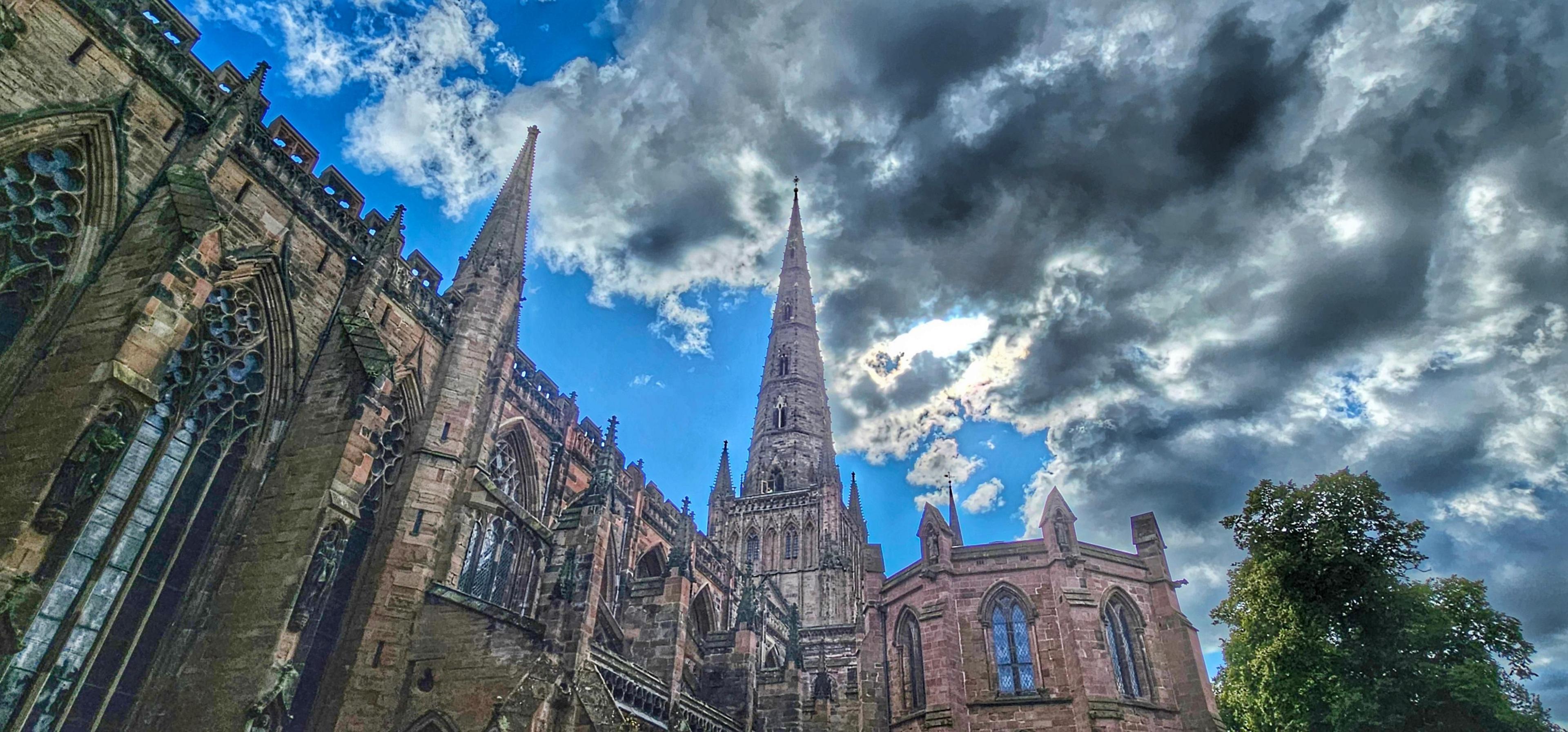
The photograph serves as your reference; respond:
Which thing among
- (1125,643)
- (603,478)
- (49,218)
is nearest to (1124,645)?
(1125,643)

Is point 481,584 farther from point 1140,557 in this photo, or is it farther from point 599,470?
point 1140,557

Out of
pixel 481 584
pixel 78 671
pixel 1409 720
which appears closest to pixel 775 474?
pixel 481 584

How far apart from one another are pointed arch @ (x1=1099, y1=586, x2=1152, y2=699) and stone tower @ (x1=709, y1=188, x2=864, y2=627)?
17691 millimetres

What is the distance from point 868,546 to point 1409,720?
45.8ft

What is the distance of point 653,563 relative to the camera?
92.6 feet

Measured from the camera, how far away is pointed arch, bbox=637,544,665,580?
2745cm

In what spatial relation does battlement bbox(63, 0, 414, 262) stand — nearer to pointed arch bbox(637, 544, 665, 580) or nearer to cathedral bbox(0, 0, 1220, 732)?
cathedral bbox(0, 0, 1220, 732)

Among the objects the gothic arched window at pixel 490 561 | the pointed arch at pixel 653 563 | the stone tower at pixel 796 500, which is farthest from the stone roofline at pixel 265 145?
the stone tower at pixel 796 500

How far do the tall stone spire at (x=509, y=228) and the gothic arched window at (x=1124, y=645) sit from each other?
1828 cm

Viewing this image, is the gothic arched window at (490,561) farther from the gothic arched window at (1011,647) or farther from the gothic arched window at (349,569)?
the gothic arched window at (1011,647)

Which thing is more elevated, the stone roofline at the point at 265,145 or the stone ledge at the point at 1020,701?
the stone roofline at the point at 265,145

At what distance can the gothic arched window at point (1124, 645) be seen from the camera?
20.5 meters

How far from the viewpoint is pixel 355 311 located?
1528cm

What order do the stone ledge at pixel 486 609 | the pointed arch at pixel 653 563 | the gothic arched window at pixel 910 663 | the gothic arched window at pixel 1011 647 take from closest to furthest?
1. the stone ledge at pixel 486 609
2. the gothic arched window at pixel 1011 647
3. the gothic arched window at pixel 910 663
4. the pointed arch at pixel 653 563
